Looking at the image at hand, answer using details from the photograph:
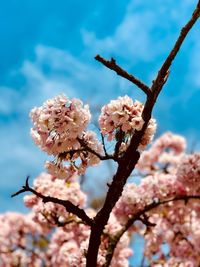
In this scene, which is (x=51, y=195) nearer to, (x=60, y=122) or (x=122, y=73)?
(x=60, y=122)

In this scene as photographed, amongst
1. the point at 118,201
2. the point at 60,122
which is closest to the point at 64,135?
the point at 60,122

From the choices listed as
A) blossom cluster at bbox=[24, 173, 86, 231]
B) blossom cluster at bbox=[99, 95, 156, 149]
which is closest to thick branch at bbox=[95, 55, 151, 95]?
blossom cluster at bbox=[99, 95, 156, 149]

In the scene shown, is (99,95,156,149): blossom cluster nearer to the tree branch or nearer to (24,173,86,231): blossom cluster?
the tree branch

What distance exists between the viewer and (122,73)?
3.95m

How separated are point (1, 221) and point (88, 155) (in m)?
11.4

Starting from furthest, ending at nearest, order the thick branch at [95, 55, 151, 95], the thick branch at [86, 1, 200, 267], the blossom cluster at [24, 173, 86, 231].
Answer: the blossom cluster at [24, 173, 86, 231], the thick branch at [86, 1, 200, 267], the thick branch at [95, 55, 151, 95]

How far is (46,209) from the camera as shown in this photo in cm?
705

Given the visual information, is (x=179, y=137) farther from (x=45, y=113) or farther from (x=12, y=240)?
(x=45, y=113)

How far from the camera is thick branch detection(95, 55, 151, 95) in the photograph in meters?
3.82

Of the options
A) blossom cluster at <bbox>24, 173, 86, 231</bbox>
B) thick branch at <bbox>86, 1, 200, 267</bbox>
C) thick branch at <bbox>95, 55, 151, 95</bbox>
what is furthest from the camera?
blossom cluster at <bbox>24, 173, 86, 231</bbox>

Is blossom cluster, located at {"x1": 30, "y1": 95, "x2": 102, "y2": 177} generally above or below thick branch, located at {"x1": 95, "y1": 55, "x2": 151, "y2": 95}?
below

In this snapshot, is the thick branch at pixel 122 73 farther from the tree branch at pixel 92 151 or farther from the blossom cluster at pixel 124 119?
the tree branch at pixel 92 151

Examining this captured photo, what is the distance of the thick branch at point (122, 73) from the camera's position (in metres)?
3.82

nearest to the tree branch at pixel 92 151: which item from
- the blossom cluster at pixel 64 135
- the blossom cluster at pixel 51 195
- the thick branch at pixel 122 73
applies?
the blossom cluster at pixel 64 135
